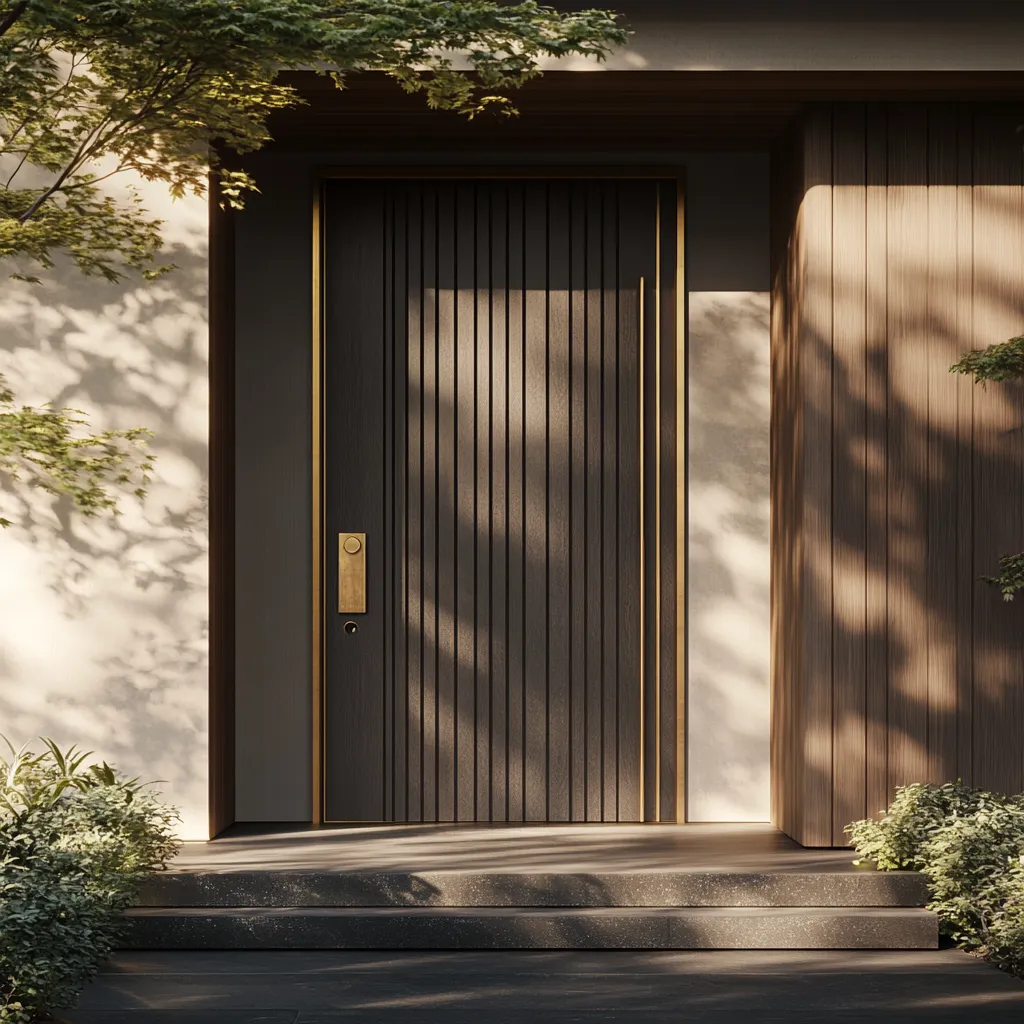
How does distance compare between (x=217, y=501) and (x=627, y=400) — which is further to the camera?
(x=627, y=400)

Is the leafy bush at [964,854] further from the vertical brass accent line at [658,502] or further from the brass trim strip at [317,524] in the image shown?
the brass trim strip at [317,524]

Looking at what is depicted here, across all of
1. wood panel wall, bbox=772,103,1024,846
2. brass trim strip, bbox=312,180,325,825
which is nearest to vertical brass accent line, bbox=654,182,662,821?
wood panel wall, bbox=772,103,1024,846

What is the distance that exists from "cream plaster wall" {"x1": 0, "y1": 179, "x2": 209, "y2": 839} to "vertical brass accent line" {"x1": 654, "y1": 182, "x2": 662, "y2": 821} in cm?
202

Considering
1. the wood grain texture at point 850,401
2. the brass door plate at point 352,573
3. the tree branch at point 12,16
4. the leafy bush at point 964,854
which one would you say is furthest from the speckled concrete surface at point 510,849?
the tree branch at point 12,16

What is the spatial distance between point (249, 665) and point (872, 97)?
3.65 meters

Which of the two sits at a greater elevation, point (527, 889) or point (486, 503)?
point (486, 503)

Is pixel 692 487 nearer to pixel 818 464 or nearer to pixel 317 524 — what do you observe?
pixel 818 464

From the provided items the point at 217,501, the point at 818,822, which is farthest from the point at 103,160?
the point at 818,822

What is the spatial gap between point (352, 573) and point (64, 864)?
7.36 ft

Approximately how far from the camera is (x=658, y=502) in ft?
20.1

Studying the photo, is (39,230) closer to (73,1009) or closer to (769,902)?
(73,1009)

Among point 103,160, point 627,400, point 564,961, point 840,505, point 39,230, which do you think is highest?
point 103,160

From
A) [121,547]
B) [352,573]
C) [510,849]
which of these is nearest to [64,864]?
[121,547]

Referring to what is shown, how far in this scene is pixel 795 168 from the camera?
575 centimetres
